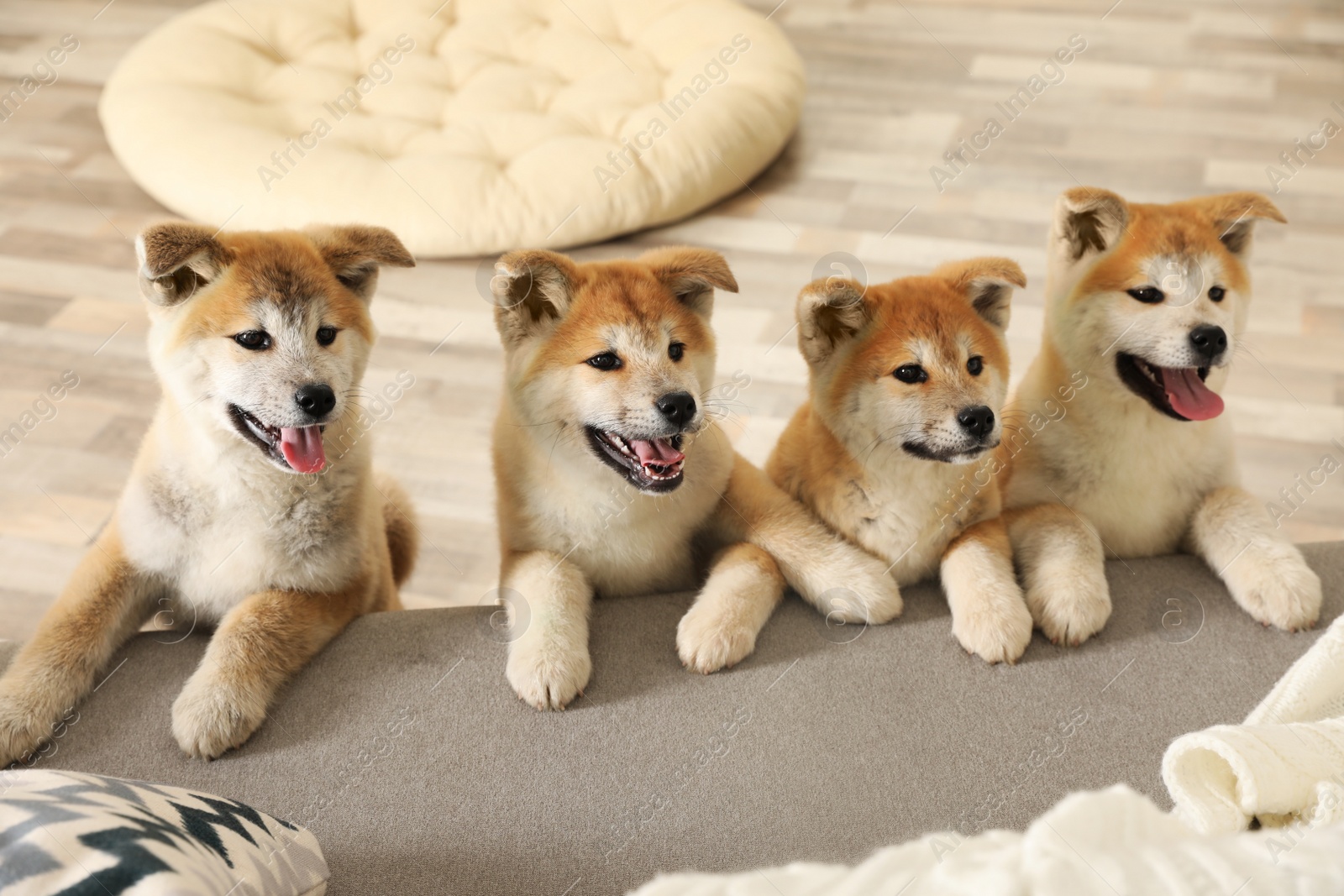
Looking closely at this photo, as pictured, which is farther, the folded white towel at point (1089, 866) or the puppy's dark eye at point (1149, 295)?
the puppy's dark eye at point (1149, 295)

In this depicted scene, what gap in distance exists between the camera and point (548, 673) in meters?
1.47

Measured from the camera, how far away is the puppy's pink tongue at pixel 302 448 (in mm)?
1445

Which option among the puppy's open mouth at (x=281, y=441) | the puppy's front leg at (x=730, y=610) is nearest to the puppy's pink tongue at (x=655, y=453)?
the puppy's front leg at (x=730, y=610)

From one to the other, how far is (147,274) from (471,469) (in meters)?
1.33

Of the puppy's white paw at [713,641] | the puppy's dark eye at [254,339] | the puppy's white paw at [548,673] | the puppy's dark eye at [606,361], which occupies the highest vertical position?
the puppy's dark eye at [606,361]

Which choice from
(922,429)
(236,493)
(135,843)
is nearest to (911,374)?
(922,429)

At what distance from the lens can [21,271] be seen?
10.6 feet

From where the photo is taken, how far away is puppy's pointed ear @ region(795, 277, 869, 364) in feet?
4.84

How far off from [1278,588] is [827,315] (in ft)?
2.32

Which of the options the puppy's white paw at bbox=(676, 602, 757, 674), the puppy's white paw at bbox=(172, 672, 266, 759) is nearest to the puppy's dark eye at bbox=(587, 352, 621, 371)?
the puppy's white paw at bbox=(676, 602, 757, 674)

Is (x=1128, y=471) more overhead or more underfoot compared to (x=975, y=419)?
more underfoot

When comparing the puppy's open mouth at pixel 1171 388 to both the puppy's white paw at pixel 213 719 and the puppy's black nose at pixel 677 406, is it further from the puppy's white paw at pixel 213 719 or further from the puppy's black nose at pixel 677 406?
the puppy's white paw at pixel 213 719

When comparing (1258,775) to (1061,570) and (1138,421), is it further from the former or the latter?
(1138,421)

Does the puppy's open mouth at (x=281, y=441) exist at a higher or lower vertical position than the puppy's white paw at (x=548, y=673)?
higher
